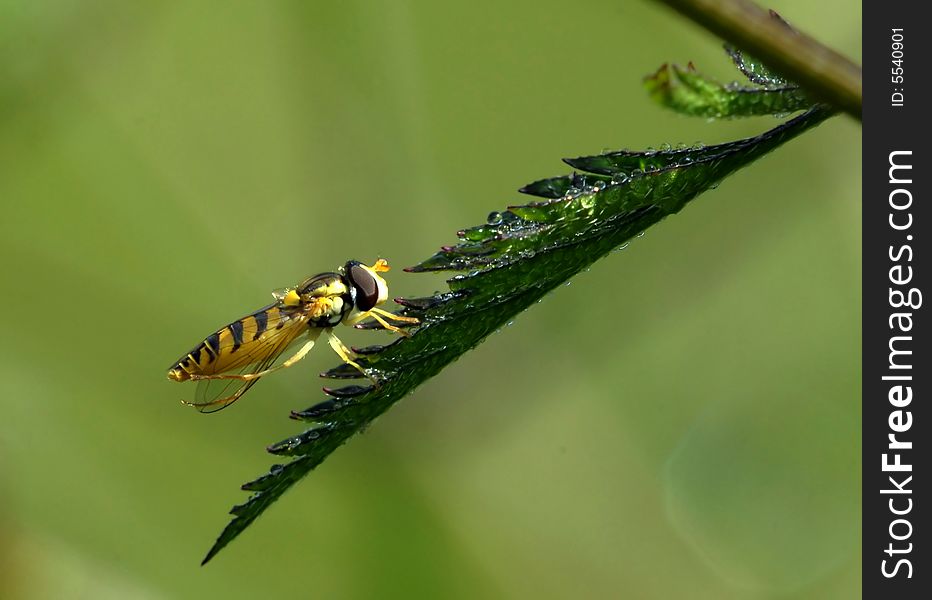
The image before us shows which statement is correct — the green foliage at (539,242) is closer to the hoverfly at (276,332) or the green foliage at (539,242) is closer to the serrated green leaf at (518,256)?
the serrated green leaf at (518,256)

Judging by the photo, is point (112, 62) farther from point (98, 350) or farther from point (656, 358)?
point (656, 358)

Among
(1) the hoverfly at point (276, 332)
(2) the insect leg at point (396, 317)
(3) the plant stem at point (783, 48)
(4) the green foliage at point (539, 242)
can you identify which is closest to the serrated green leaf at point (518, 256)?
(4) the green foliage at point (539, 242)

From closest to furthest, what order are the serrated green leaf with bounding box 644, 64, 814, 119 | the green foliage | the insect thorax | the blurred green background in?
the serrated green leaf with bounding box 644, 64, 814, 119 → the green foliage → the insect thorax → the blurred green background

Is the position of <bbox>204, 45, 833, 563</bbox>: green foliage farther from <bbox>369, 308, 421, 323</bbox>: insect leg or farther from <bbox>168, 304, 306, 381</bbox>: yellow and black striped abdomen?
<bbox>168, 304, 306, 381</bbox>: yellow and black striped abdomen

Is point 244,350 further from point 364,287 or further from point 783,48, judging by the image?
point 783,48

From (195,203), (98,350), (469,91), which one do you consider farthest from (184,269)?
(469,91)

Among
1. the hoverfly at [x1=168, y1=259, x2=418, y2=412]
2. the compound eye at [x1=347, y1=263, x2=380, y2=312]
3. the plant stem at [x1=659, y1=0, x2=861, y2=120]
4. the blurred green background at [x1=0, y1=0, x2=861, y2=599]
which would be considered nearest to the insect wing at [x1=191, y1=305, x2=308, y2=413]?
the hoverfly at [x1=168, y1=259, x2=418, y2=412]

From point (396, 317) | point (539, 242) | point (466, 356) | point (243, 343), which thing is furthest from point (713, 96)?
point (466, 356)
